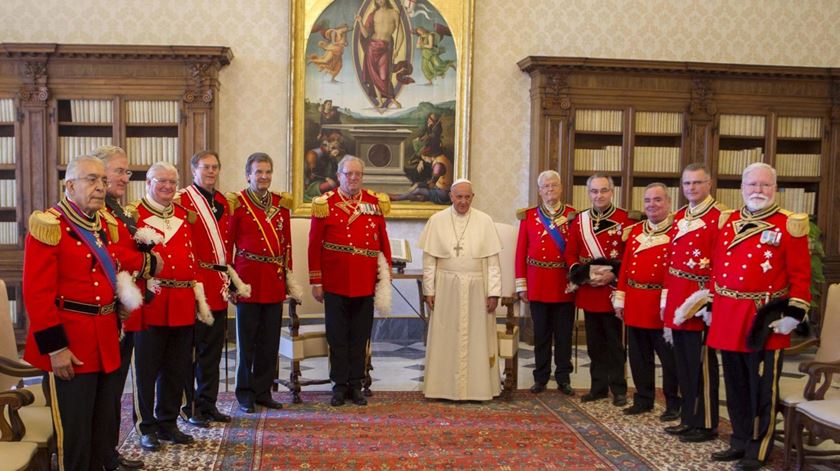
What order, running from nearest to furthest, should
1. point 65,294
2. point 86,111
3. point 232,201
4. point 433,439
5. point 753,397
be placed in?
1. point 65,294
2. point 753,397
3. point 433,439
4. point 232,201
5. point 86,111

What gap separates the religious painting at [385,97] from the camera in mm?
7574

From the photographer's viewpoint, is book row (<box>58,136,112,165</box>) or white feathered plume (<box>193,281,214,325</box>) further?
book row (<box>58,136,112,165</box>)

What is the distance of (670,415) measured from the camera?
4.82m

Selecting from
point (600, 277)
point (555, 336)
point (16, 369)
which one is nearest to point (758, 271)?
point (600, 277)

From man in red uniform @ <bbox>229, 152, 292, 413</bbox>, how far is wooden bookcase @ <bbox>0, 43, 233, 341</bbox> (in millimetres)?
2526

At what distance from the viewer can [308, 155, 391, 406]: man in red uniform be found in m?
5.05

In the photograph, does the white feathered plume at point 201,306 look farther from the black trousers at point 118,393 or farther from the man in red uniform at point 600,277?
the man in red uniform at point 600,277

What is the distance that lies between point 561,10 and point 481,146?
5.12 ft

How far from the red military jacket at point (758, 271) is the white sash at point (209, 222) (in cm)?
269

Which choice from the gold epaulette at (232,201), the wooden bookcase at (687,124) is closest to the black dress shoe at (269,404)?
the gold epaulette at (232,201)

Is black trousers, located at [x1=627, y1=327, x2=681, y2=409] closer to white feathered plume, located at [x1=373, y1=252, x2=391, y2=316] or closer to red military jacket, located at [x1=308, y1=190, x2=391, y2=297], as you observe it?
white feathered plume, located at [x1=373, y1=252, x2=391, y2=316]

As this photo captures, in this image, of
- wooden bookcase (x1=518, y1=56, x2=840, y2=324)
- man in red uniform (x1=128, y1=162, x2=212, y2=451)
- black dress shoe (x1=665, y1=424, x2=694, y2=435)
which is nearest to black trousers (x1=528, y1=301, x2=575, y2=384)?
black dress shoe (x1=665, y1=424, x2=694, y2=435)

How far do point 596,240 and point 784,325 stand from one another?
1.81 meters

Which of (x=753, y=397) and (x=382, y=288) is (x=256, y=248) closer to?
(x=382, y=288)
